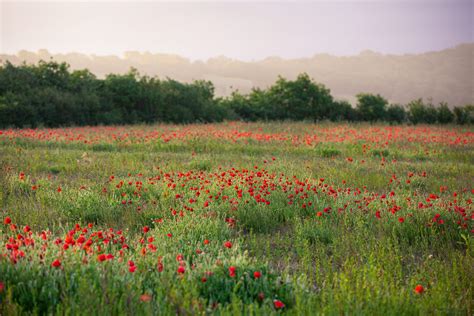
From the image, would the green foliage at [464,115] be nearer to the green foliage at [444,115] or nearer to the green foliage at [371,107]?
the green foliage at [444,115]

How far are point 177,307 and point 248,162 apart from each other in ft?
29.2

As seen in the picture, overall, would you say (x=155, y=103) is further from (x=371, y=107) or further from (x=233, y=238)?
(x=233, y=238)

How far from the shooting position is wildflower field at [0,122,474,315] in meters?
3.29

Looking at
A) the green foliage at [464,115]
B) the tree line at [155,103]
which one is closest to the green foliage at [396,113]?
the tree line at [155,103]

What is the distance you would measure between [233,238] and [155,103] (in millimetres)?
28173

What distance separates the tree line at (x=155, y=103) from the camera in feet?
85.3

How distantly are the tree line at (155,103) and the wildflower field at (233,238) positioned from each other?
12.9 m

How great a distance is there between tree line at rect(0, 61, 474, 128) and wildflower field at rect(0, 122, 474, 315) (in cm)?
1285

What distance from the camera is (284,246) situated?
5512mm

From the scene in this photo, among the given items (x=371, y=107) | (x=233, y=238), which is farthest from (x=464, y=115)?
(x=233, y=238)

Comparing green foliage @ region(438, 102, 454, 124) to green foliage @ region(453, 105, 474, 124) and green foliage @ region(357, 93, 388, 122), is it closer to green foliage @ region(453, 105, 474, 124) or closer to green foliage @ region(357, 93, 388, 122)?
green foliage @ region(453, 105, 474, 124)

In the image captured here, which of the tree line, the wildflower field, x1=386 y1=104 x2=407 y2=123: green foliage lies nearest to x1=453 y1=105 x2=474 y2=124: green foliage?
the tree line

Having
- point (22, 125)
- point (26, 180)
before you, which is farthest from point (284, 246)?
point (22, 125)

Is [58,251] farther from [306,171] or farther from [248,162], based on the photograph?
[248,162]
